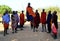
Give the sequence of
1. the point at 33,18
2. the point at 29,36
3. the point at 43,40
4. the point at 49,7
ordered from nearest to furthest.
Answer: the point at 43,40 < the point at 29,36 < the point at 33,18 < the point at 49,7

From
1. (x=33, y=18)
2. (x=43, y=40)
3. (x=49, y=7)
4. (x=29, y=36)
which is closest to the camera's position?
(x=43, y=40)

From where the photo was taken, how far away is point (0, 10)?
40.9 metres

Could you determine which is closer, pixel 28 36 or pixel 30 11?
pixel 28 36

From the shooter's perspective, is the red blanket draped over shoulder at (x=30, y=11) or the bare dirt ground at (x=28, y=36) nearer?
the bare dirt ground at (x=28, y=36)

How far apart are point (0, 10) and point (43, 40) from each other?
24.7 metres

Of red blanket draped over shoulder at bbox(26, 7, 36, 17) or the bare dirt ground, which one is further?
red blanket draped over shoulder at bbox(26, 7, 36, 17)

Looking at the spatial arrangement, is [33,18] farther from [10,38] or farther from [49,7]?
[49,7]

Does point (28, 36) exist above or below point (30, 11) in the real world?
below

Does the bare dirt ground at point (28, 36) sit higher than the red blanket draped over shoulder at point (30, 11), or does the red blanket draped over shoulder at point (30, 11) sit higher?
the red blanket draped over shoulder at point (30, 11)

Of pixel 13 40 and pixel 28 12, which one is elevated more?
pixel 28 12

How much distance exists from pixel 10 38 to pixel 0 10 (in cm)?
2352

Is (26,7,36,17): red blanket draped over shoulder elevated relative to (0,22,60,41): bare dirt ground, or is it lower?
elevated

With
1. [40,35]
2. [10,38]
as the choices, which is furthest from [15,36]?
[40,35]

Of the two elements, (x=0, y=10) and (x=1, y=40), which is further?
(x=0, y=10)
